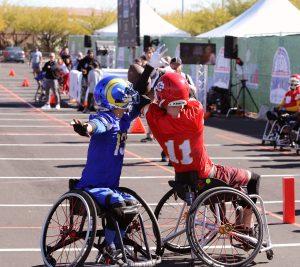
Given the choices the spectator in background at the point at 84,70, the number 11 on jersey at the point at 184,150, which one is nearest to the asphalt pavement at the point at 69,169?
the number 11 on jersey at the point at 184,150

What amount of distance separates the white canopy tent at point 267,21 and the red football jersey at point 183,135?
2429 centimetres

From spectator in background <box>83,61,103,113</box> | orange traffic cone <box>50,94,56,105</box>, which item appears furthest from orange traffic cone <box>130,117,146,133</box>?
orange traffic cone <box>50,94,56,105</box>

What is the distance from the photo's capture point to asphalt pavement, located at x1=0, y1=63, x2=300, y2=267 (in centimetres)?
874

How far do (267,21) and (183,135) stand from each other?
25244 millimetres

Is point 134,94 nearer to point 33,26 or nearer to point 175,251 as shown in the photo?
point 175,251

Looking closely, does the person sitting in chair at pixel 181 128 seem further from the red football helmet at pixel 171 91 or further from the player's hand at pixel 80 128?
the player's hand at pixel 80 128

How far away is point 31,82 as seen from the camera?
48.4 meters

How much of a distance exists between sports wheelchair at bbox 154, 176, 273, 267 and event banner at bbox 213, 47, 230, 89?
67.9 ft

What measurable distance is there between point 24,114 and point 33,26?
284 ft

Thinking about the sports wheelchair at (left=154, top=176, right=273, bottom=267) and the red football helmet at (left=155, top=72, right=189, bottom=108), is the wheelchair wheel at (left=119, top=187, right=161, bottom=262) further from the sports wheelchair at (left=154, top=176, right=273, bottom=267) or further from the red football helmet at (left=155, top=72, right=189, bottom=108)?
the red football helmet at (left=155, top=72, right=189, bottom=108)

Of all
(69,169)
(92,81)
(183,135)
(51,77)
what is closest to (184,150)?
(183,135)

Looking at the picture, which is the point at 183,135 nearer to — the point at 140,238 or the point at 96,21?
the point at 140,238

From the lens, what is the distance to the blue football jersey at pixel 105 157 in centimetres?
738

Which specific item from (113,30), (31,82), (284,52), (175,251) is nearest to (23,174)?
(175,251)
